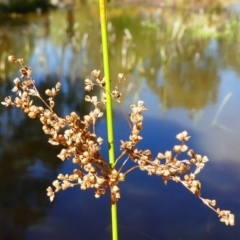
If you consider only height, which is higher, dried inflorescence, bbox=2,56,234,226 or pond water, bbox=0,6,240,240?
pond water, bbox=0,6,240,240

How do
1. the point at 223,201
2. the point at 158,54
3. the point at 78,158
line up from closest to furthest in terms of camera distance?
the point at 78,158, the point at 223,201, the point at 158,54

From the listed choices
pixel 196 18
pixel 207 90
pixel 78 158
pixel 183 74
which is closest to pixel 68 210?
pixel 78 158

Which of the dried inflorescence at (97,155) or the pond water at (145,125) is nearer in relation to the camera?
the dried inflorescence at (97,155)

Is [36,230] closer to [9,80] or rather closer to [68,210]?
[68,210]

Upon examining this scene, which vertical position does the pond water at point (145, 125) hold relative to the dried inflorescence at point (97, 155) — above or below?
above

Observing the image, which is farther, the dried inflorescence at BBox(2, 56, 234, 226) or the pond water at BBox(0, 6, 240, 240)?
the pond water at BBox(0, 6, 240, 240)

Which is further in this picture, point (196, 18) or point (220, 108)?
point (196, 18)

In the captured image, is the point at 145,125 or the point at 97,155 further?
the point at 145,125

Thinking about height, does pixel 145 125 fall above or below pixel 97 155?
above
